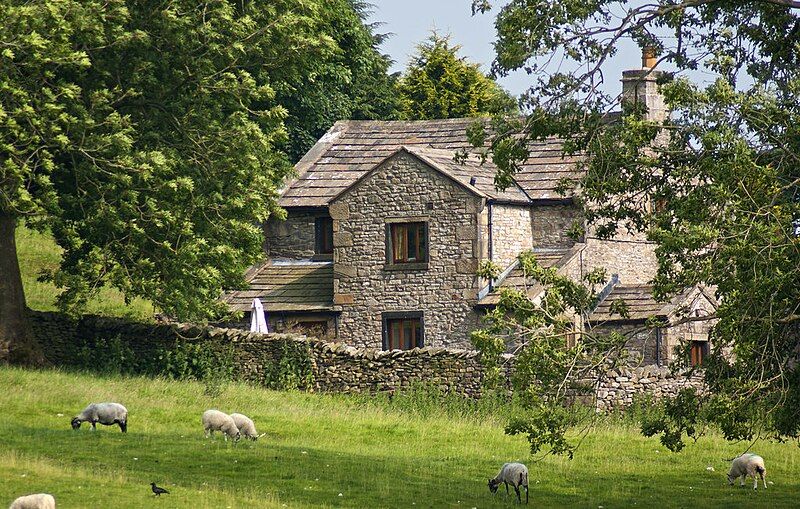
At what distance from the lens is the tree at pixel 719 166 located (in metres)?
20.2

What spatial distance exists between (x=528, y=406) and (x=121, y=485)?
690 cm

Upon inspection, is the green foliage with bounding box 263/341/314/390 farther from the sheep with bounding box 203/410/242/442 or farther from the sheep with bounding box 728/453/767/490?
the sheep with bounding box 728/453/767/490

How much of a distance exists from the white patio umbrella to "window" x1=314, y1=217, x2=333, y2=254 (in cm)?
386

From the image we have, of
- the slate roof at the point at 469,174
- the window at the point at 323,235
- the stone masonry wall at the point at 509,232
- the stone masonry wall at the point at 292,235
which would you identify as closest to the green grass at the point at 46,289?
the stone masonry wall at the point at 292,235

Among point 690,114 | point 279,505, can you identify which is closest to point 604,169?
point 690,114

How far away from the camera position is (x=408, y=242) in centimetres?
4400

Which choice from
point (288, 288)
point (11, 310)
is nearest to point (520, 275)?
point (288, 288)

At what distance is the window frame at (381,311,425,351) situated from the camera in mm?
43969

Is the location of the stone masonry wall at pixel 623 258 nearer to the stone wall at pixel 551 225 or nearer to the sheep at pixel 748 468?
the stone wall at pixel 551 225

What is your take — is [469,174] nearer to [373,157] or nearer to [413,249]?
[413,249]

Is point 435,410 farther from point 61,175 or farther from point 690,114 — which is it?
point 690,114

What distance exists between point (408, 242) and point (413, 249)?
266mm

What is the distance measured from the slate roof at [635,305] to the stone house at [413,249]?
1219 mm

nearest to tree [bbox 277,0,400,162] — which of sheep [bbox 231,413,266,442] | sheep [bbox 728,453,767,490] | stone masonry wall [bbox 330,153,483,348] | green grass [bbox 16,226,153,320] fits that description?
green grass [bbox 16,226,153,320]
